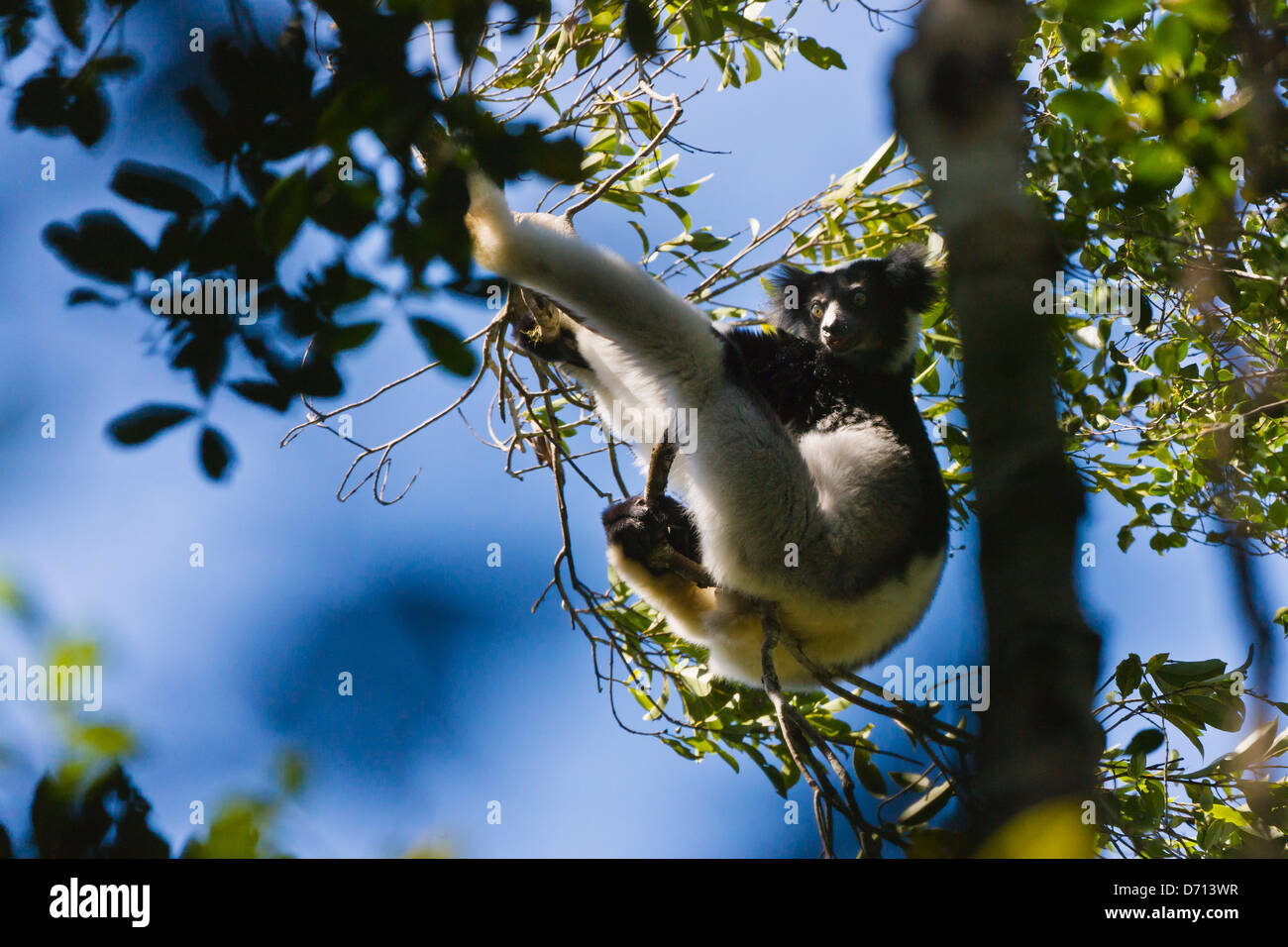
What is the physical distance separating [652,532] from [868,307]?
1653mm

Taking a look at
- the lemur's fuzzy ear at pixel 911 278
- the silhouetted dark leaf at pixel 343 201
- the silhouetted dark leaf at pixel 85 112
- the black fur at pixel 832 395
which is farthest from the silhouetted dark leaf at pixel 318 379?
the lemur's fuzzy ear at pixel 911 278

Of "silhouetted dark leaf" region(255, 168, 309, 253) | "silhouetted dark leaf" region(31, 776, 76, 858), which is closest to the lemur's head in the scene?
"silhouetted dark leaf" region(255, 168, 309, 253)

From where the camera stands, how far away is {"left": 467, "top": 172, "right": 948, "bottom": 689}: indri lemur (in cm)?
320

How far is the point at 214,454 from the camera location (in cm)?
187

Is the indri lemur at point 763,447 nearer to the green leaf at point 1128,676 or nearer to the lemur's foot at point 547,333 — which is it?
the lemur's foot at point 547,333

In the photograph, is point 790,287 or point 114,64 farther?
point 790,287

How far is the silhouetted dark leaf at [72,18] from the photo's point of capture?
1.82 m

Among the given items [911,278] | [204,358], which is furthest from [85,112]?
[911,278]

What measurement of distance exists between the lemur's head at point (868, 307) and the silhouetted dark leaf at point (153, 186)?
3.08 m

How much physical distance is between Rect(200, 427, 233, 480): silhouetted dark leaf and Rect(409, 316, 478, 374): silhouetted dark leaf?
1.96 ft

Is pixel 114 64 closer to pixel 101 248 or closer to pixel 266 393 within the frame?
pixel 101 248

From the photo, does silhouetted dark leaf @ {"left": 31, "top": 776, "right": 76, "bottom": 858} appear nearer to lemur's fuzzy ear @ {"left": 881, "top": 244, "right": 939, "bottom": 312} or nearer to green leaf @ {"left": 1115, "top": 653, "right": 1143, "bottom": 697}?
green leaf @ {"left": 1115, "top": 653, "right": 1143, "bottom": 697}

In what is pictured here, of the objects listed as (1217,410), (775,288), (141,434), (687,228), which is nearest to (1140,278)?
(1217,410)
